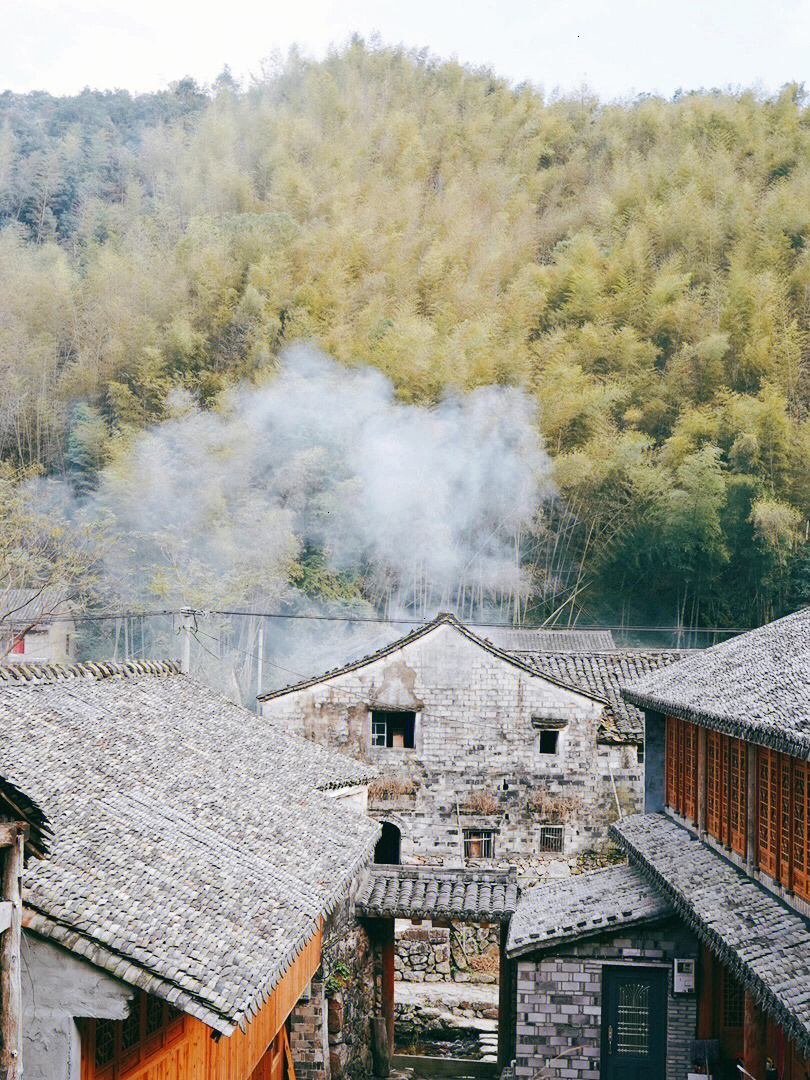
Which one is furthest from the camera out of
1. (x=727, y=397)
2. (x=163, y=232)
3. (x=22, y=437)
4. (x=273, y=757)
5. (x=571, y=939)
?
(x=163, y=232)

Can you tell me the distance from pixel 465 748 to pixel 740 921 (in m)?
10.6

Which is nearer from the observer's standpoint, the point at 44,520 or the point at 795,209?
the point at 44,520

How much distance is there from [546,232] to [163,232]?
53.7ft

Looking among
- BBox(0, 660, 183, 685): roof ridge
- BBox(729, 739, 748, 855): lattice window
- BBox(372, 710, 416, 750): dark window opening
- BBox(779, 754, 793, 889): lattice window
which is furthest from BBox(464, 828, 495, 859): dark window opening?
BBox(779, 754, 793, 889): lattice window

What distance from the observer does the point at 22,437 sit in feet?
129

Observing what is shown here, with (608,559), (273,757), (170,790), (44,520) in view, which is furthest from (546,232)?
(170,790)

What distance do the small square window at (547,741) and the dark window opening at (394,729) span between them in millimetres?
2067

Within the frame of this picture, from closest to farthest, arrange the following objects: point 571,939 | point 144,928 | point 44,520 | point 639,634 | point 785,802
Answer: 1. point 144,928
2. point 785,802
3. point 571,939
4. point 44,520
5. point 639,634

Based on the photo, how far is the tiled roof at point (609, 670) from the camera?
60.1 feet

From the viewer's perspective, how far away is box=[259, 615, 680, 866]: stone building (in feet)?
59.2

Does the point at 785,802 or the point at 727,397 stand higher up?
the point at 727,397

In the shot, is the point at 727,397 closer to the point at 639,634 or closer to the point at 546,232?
the point at 639,634

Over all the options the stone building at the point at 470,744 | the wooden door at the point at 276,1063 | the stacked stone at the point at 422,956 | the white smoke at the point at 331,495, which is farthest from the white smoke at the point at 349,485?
the wooden door at the point at 276,1063

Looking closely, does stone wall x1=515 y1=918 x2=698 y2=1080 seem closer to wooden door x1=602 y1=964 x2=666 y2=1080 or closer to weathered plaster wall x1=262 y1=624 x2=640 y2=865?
wooden door x1=602 y1=964 x2=666 y2=1080
